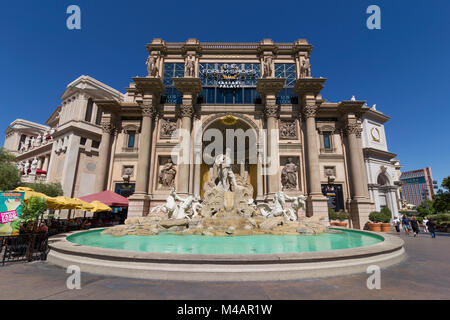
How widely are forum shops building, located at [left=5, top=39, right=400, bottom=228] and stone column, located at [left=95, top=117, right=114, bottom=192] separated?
0.12 metres

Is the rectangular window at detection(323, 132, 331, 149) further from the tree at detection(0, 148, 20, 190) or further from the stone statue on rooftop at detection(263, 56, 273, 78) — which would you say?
the tree at detection(0, 148, 20, 190)

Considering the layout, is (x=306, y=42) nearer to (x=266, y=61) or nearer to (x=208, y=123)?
(x=266, y=61)

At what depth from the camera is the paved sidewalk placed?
4129 millimetres

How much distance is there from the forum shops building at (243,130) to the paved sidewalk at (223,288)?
1613 centimetres

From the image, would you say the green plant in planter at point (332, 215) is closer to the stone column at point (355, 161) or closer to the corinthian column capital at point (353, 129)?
the stone column at point (355, 161)

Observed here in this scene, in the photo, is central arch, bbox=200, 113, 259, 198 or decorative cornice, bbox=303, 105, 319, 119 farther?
central arch, bbox=200, 113, 259, 198

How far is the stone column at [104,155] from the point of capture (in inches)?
968

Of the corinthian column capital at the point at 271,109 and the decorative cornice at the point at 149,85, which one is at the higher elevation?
the decorative cornice at the point at 149,85

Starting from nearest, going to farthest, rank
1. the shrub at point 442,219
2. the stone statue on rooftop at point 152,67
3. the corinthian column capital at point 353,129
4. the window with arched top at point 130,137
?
the shrub at point 442,219 → the corinthian column capital at point 353,129 → the stone statue on rooftop at point 152,67 → the window with arched top at point 130,137

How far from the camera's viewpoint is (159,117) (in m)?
26.3

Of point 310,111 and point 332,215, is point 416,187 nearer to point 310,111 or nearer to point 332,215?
point 332,215

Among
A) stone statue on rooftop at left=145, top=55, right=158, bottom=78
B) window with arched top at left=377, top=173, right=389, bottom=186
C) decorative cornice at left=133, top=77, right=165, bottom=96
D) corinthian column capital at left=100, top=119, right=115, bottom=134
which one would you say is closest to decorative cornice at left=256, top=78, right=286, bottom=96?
decorative cornice at left=133, top=77, right=165, bottom=96

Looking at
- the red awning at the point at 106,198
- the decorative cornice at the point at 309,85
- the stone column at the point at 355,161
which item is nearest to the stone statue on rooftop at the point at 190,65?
the decorative cornice at the point at 309,85
